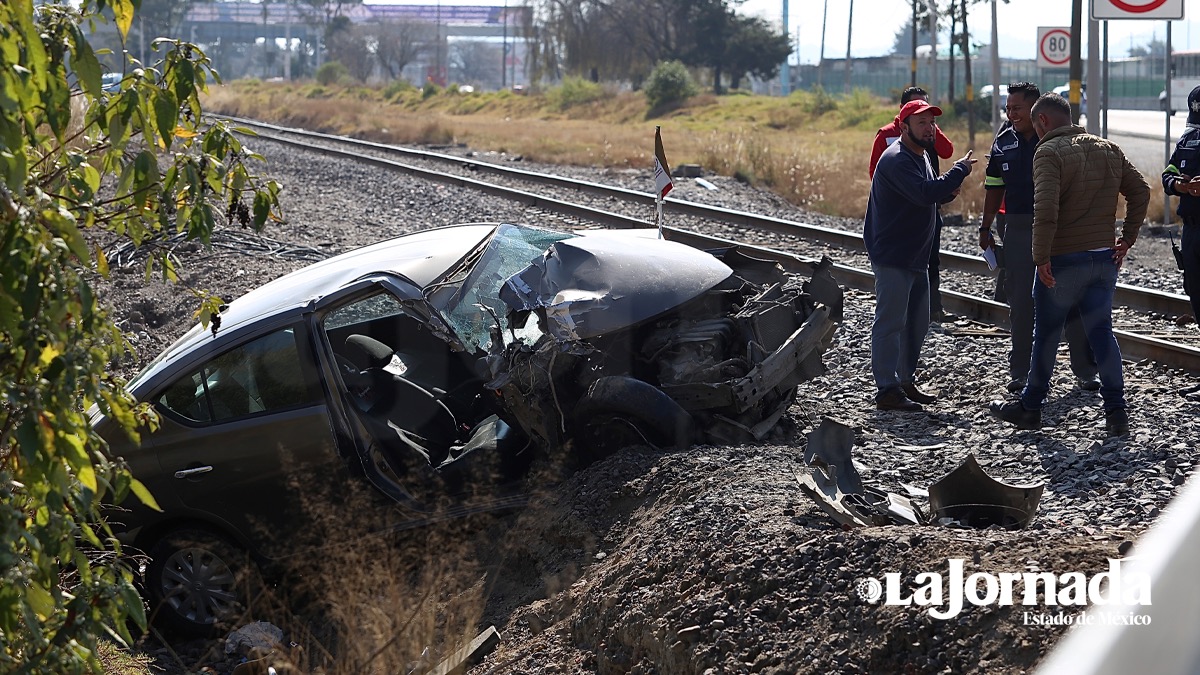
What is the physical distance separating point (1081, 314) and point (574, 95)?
2109 inches

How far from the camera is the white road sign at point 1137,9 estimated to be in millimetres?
12992

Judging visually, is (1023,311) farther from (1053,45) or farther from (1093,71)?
(1053,45)

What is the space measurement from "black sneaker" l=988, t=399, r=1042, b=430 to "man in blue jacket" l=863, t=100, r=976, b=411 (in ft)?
2.10

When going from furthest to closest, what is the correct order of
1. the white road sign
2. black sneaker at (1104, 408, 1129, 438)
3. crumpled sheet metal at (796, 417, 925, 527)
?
the white road sign → black sneaker at (1104, 408, 1129, 438) → crumpled sheet metal at (796, 417, 925, 527)

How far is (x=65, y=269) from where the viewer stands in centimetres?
290

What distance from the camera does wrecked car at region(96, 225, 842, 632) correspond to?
5.98 m

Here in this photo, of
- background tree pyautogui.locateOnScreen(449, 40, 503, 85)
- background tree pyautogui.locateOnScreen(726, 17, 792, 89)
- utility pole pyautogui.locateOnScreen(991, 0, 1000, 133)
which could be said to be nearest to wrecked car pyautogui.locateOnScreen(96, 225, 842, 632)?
utility pole pyautogui.locateOnScreen(991, 0, 1000, 133)

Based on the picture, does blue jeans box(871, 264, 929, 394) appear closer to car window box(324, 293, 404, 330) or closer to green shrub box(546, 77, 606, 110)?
car window box(324, 293, 404, 330)

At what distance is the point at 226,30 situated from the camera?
445ft

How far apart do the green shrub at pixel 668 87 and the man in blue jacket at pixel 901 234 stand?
4668 cm

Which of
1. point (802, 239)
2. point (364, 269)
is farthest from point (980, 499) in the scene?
point (802, 239)

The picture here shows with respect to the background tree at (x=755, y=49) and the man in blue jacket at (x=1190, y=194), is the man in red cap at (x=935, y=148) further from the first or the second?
the background tree at (x=755, y=49)

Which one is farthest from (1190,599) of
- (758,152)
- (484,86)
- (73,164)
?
(484,86)

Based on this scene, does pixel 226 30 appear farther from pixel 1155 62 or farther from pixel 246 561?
pixel 246 561
